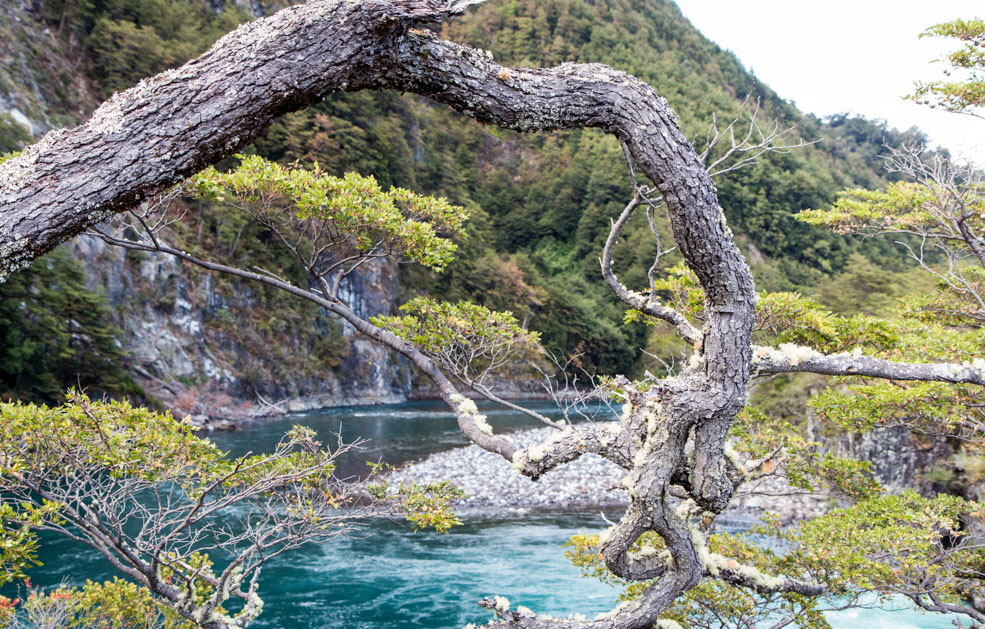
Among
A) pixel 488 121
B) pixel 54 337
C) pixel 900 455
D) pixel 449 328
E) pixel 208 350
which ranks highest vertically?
pixel 488 121

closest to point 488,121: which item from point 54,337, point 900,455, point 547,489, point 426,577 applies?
→ point 426,577

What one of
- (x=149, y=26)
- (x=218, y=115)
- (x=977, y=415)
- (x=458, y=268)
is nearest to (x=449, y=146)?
(x=458, y=268)

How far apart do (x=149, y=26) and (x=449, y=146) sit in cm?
2488

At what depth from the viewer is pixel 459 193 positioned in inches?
1638

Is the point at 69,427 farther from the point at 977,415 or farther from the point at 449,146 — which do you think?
the point at 449,146

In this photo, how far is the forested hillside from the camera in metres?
21.6

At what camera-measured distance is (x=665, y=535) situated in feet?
8.32

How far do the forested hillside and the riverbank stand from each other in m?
8.09

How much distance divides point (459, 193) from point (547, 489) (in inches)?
1201

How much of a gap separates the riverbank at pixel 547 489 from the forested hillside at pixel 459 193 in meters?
8.09

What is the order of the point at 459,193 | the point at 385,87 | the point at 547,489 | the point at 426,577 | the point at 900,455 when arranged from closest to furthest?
the point at 385,87, the point at 426,577, the point at 900,455, the point at 547,489, the point at 459,193

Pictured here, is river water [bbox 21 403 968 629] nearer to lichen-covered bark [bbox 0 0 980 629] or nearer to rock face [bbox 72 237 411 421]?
lichen-covered bark [bbox 0 0 980 629]

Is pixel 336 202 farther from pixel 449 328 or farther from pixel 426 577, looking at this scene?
pixel 426 577

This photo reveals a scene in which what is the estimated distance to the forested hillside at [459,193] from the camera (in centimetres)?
2162
